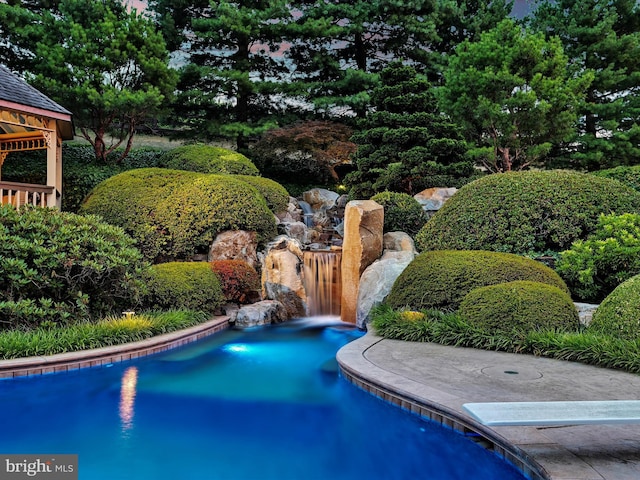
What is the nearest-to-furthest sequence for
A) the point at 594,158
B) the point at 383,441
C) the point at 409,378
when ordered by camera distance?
the point at 383,441
the point at 409,378
the point at 594,158

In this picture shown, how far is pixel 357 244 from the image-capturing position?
10.4 meters

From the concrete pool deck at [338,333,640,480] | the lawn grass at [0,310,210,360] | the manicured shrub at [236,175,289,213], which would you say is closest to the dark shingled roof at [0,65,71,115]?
the manicured shrub at [236,175,289,213]

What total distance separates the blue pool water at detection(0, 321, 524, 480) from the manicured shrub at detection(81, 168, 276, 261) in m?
4.81

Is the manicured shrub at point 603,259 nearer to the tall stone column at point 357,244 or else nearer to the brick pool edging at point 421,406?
the tall stone column at point 357,244

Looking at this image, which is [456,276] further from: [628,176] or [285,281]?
[628,176]

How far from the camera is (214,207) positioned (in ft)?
37.6

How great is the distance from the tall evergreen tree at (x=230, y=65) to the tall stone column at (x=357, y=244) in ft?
34.1

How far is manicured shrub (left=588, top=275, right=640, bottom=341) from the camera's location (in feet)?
18.7

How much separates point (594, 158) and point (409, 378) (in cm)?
1696

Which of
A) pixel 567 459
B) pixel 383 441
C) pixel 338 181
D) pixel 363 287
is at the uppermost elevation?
pixel 338 181

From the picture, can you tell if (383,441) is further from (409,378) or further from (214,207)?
(214,207)

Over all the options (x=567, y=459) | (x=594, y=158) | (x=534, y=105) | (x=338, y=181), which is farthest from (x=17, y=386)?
(x=594, y=158)

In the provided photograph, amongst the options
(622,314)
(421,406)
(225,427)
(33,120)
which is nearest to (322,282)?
(622,314)

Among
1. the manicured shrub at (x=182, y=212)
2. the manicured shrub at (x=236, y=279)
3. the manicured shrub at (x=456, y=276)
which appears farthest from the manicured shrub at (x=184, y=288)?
the manicured shrub at (x=456, y=276)
